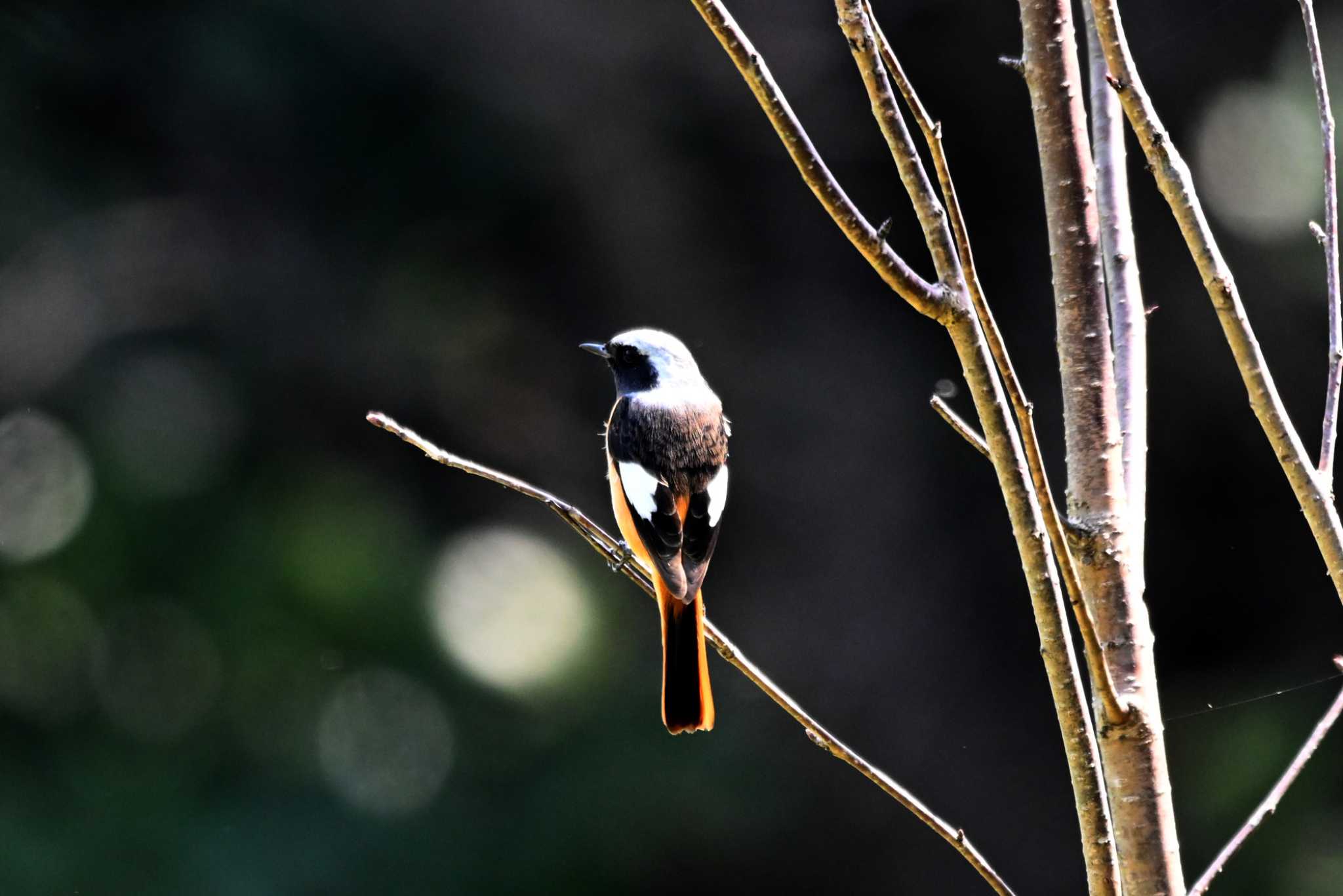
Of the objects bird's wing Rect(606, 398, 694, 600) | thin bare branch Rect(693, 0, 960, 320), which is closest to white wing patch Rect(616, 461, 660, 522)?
bird's wing Rect(606, 398, 694, 600)

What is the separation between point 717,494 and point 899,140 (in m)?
1.67

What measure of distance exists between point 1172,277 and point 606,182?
2369mm

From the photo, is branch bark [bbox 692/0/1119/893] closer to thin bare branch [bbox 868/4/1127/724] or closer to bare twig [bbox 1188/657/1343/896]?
thin bare branch [bbox 868/4/1127/724]

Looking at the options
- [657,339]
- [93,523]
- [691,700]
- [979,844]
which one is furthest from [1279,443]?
[93,523]

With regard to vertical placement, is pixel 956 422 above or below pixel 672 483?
below

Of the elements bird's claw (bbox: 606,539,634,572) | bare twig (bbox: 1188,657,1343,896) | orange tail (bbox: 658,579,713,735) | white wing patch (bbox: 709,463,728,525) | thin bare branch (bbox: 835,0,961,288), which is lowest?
bare twig (bbox: 1188,657,1343,896)

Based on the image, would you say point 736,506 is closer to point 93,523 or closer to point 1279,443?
point 93,523

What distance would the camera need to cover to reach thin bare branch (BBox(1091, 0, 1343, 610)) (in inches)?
55.5

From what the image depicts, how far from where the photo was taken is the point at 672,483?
2.84 meters

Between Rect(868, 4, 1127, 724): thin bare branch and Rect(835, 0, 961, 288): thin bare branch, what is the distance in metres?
0.02

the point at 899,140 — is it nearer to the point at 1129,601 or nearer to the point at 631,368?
the point at 1129,601

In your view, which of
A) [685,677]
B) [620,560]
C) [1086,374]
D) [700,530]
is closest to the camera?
[1086,374]

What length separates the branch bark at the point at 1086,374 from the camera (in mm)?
1460

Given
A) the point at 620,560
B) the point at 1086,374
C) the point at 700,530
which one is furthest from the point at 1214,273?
the point at 700,530
